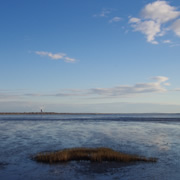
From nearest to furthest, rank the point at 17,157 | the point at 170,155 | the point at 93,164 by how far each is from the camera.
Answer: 1. the point at 93,164
2. the point at 17,157
3. the point at 170,155

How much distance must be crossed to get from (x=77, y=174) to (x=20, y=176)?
331 centimetres

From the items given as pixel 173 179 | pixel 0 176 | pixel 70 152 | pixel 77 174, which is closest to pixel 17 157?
pixel 70 152

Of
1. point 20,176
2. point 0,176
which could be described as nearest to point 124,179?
point 20,176

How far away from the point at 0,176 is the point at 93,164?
619 cm

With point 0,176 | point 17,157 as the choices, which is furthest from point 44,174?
point 17,157

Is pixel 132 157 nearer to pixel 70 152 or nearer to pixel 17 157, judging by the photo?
pixel 70 152

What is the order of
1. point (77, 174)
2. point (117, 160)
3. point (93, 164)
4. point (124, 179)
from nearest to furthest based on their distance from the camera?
point (124, 179)
point (77, 174)
point (93, 164)
point (117, 160)

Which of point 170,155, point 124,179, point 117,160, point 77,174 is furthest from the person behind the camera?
point 170,155

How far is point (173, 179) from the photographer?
1302cm

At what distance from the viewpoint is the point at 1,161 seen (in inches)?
675

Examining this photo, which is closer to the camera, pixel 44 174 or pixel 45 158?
pixel 44 174

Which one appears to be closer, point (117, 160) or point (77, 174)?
point (77, 174)

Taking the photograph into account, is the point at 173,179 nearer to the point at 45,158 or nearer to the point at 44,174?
the point at 44,174

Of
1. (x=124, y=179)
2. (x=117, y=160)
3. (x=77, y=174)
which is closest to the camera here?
(x=124, y=179)
